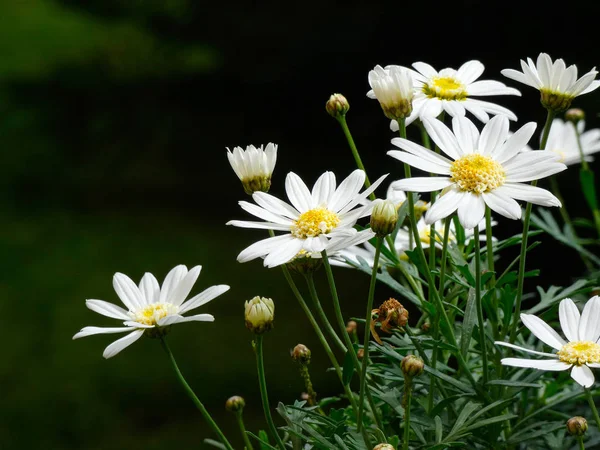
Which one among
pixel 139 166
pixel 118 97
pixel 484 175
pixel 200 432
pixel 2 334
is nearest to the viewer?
pixel 484 175

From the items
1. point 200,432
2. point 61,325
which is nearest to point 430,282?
point 200,432

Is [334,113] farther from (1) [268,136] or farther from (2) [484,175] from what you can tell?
(1) [268,136]

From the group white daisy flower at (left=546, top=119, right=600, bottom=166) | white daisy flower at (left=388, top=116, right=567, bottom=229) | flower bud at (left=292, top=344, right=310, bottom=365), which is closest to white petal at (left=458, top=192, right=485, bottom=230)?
white daisy flower at (left=388, top=116, right=567, bottom=229)

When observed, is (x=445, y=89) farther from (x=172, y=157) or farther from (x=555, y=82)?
(x=172, y=157)

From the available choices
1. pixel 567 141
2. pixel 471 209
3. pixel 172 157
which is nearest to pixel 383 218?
pixel 471 209

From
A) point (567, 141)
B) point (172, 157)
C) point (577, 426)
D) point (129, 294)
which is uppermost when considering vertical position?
point (172, 157)

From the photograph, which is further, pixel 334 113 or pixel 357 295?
pixel 357 295

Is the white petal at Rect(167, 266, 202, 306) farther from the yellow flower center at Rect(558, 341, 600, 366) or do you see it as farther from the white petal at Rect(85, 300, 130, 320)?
the yellow flower center at Rect(558, 341, 600, 366)
